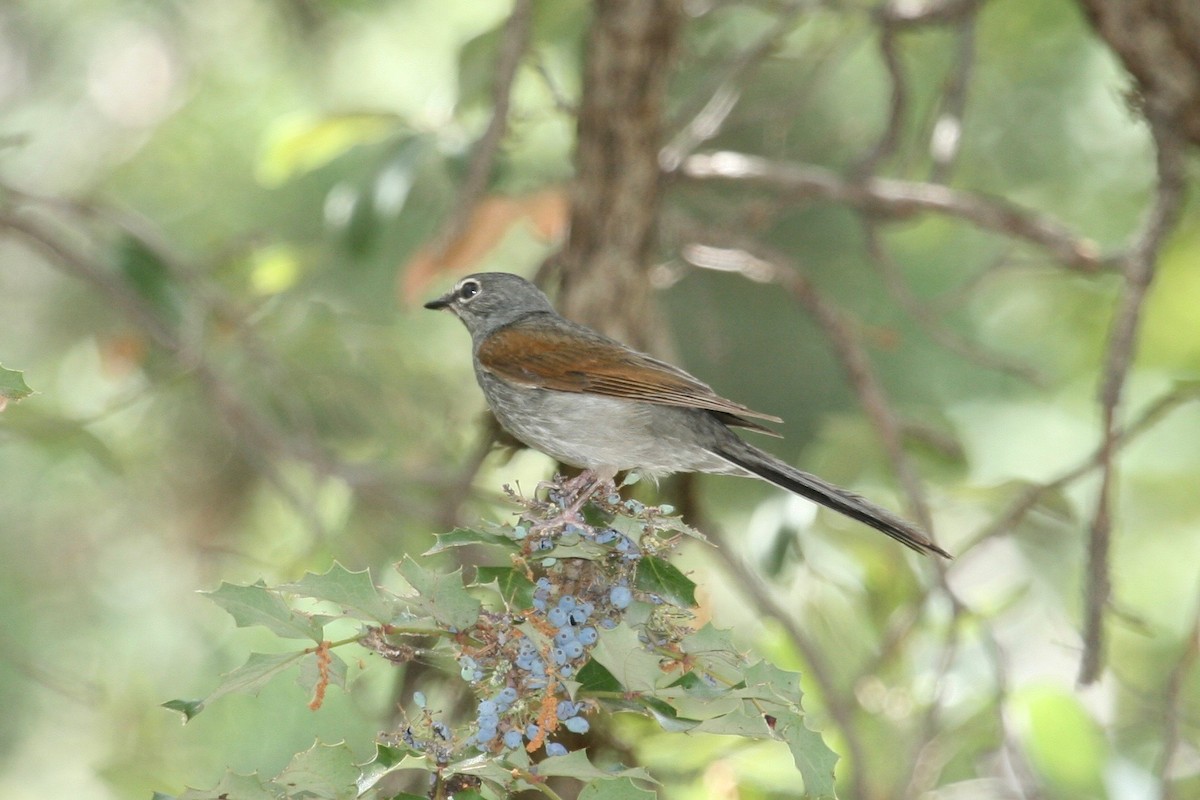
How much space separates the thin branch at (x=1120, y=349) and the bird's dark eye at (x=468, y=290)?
81.7 inches

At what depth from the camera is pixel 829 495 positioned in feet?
11.9

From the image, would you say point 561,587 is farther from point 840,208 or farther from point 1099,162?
point 1099,162

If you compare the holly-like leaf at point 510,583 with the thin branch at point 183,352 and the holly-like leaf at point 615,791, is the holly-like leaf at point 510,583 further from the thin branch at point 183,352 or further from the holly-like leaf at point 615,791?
the thin branch at point 183,352

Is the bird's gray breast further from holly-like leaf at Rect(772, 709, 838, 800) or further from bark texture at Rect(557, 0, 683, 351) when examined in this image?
holly-like leaf at Rect(772, 709, 838, 800)

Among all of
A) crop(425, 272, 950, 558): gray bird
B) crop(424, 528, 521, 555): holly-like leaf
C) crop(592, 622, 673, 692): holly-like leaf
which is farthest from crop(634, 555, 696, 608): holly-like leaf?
crop(425, 272, 950, 558): gray bird

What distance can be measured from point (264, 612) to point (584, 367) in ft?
6.89

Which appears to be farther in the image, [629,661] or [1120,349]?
[1120,349]

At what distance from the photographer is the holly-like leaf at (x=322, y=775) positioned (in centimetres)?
216

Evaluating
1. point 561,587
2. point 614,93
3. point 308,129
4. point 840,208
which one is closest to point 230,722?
point 308,129

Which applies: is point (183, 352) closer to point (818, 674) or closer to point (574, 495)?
point (574, 495)

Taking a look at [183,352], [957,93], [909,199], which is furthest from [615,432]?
[957,93]

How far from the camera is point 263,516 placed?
7781mm

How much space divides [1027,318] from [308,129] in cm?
416

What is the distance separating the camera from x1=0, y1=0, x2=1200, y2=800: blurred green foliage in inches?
220
